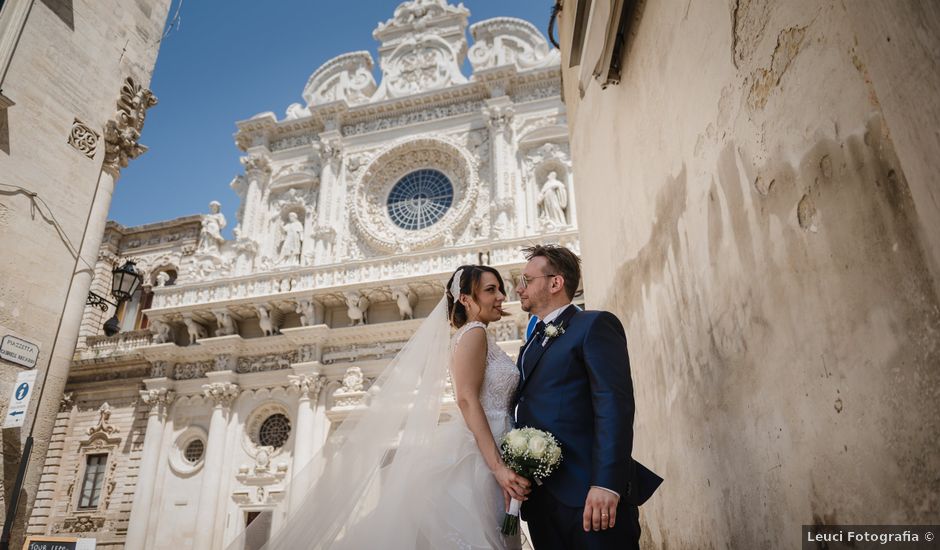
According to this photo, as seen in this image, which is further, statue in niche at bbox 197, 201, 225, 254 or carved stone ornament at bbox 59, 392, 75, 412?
statue in niche at bbox 197, 201, 225, 254

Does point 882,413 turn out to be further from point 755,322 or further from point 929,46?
point 929,46

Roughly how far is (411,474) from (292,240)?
15.6 metres

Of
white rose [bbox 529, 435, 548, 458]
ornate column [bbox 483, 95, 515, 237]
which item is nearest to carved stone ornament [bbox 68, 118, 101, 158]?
white rose [bbox 529, 435, 548, 458]

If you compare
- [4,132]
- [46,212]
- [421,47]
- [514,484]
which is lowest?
[514,484]

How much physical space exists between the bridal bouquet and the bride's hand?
4 cm

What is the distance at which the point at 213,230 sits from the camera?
1795 cm

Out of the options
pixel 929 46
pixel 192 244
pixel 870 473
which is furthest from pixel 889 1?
pixel 192 244

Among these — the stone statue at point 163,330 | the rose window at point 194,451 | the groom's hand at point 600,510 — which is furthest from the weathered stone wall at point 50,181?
the stone statue at point 163,330

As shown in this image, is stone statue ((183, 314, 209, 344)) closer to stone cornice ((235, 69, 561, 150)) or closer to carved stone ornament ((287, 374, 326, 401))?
carved stone ornament ((287, 374, 326, 401))

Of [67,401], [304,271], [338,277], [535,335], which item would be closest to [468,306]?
[535,335]

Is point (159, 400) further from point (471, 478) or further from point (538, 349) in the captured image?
point (538, 349)

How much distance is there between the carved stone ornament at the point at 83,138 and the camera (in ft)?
21.8

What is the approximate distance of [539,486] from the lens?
7.81 ft

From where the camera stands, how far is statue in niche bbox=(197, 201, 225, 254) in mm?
17797
